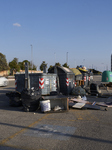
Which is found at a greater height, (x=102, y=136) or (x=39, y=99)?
(x=39, y=99)

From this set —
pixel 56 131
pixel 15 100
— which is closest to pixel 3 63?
pixel 15 100

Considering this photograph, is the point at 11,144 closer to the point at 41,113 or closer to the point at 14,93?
the point at 41,113

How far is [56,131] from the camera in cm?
534

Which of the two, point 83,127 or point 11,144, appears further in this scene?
point 83,127

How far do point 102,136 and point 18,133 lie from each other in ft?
8.18

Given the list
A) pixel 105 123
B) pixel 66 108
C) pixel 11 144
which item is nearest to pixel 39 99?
pixel 66 108

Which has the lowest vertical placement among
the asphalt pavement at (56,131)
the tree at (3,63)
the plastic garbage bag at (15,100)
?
the asphalt pavement at (56,131)

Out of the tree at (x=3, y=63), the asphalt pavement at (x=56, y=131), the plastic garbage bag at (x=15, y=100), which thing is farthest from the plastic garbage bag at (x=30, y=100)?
the tree at (x=3, y=63)

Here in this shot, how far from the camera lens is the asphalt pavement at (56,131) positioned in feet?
14.1

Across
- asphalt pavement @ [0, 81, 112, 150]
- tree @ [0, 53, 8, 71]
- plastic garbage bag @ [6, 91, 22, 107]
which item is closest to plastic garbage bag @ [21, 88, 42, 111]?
asphalt pavement @ [0, 81, 112, 150]

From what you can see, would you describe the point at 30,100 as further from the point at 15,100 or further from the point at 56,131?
the point at 56,131

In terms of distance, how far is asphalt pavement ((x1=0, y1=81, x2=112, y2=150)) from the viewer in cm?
431

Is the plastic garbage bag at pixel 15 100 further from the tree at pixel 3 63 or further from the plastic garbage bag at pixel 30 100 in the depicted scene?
the tree at pixel 3 63

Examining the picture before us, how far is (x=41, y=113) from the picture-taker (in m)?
7.78
